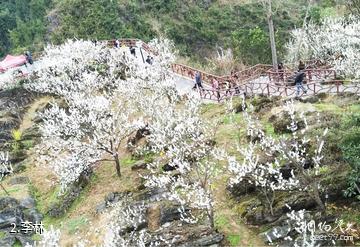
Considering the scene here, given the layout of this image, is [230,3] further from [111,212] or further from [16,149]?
[111,212]

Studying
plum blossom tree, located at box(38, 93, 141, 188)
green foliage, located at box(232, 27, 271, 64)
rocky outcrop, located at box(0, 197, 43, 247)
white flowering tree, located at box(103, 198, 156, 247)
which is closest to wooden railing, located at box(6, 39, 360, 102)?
plum blossom tree, located at box(38, 93, 141, 188)

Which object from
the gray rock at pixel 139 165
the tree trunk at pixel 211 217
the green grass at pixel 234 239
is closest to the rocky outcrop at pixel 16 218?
the gray rock at pixel 139 165

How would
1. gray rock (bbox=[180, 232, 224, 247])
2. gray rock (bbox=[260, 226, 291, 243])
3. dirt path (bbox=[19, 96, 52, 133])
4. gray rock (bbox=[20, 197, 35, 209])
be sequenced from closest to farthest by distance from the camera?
gray rock (bbox=[260, 226, 291, 243]) < gray rock (bbox=[180, 232, 224, 247]) < gray rock (bbox=[20, 197, 35, 209]) < dirt path (bbox=[19, 96, 52, 133])

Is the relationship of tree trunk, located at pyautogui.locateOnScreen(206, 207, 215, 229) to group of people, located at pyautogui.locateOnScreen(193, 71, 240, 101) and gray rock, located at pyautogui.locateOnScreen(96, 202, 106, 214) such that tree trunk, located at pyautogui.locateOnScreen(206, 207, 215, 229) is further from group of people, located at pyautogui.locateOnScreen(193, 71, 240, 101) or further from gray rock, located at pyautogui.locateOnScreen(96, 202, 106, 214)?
group of people, located at pyautogui.locateOnScreen(193, 71, 240, 101)

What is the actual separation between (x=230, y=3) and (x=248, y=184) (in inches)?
2826

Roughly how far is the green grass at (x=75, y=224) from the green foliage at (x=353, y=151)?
1455 cm

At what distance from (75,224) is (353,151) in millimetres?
15922

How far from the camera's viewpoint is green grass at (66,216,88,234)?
2736cm

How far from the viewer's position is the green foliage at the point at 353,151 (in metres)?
18.8

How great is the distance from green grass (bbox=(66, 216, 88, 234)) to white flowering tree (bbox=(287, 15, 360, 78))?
705 inches

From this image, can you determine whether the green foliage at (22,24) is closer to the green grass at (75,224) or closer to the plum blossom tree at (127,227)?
the green grass at (75,224)

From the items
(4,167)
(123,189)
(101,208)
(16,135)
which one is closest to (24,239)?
(101,208)

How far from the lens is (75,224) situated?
27891 mm

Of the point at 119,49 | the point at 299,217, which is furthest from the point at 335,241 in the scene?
the point at 119,49
